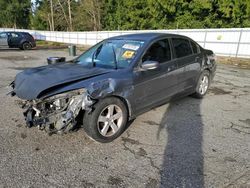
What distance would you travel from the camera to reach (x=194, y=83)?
5383 millimetres

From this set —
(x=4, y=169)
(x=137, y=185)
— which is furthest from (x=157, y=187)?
(x=4, y=169)

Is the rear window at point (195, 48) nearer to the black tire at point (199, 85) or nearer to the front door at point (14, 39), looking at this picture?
the black tire at point (199, 85)

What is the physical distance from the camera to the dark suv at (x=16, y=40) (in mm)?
19141

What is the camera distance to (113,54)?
424cm

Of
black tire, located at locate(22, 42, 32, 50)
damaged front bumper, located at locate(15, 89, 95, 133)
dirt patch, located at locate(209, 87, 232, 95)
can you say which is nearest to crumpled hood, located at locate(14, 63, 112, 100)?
damaged front bumper, located at locate(15, 89, 95, 133)

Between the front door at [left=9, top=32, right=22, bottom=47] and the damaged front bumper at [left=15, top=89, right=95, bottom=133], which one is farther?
the front door at [left=9, top=32, right=22, bottom=47]

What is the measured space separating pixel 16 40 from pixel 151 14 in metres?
16.3

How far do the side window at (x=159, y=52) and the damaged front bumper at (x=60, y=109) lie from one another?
137 centimetres

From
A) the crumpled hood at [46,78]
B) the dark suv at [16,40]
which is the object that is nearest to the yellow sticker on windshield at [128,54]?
the crumpled hood at [46,78]

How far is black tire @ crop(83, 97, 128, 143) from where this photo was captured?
331cm

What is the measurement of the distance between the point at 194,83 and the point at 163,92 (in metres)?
1.33

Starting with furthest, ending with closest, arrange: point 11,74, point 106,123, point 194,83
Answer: point 11,74, point 194,83, point 106,123

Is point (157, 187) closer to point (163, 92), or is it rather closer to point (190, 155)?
point (190, 155)

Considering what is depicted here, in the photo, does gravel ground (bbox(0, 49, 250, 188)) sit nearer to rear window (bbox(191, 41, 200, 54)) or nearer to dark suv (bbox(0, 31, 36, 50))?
rear window (bbox(191, 41, 200, 54))
